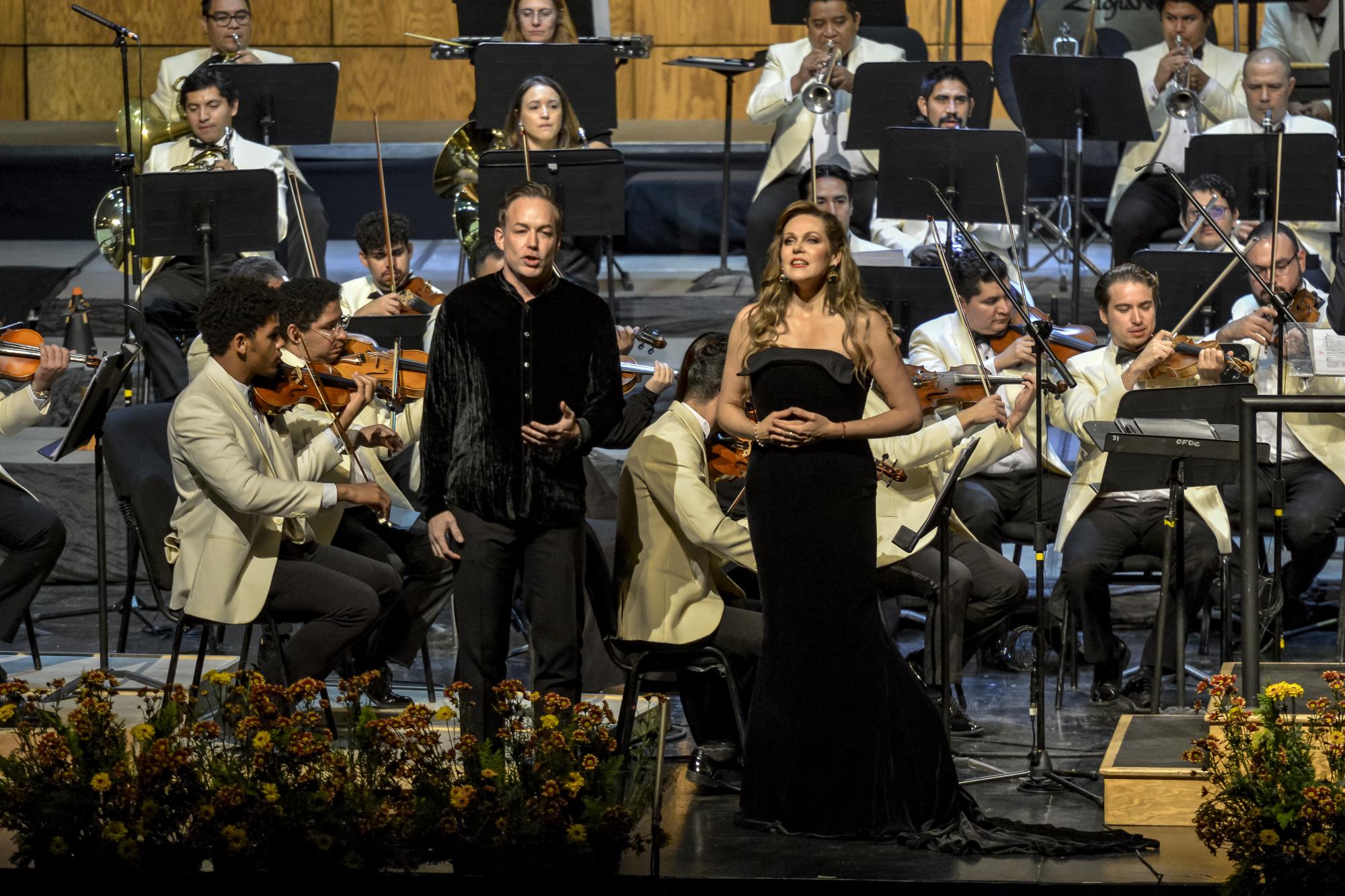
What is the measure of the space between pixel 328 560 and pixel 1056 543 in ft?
6.67

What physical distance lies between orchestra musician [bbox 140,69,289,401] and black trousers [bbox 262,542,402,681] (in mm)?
1889

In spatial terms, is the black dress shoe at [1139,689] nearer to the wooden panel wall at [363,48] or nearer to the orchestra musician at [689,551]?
the orchestra musician at [689,551]

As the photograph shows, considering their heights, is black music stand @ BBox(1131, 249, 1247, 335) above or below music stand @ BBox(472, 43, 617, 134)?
below

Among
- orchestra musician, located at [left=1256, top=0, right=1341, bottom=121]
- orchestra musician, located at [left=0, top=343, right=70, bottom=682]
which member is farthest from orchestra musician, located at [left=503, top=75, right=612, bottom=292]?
orchestra musician, located at [left=1256, top=0, right=1341, bottom=121]

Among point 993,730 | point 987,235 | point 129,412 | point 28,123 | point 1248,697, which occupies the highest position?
point 28,123

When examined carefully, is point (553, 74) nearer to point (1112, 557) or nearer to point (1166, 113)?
point (1166, 113)

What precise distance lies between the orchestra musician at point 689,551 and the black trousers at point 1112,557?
4.09 ft

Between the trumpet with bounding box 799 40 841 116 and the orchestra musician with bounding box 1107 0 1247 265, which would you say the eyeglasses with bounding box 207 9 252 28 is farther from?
the orchestra musician with bounding box 1107 0 1247 265

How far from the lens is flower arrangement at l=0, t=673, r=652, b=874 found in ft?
10.8

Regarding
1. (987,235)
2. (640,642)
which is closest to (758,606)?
(640,642)

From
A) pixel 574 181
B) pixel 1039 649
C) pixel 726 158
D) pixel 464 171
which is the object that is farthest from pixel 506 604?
pixel 726 158

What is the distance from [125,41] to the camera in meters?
5.74

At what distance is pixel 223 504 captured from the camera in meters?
4.34

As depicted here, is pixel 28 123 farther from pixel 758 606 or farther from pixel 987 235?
pixel 758 606
